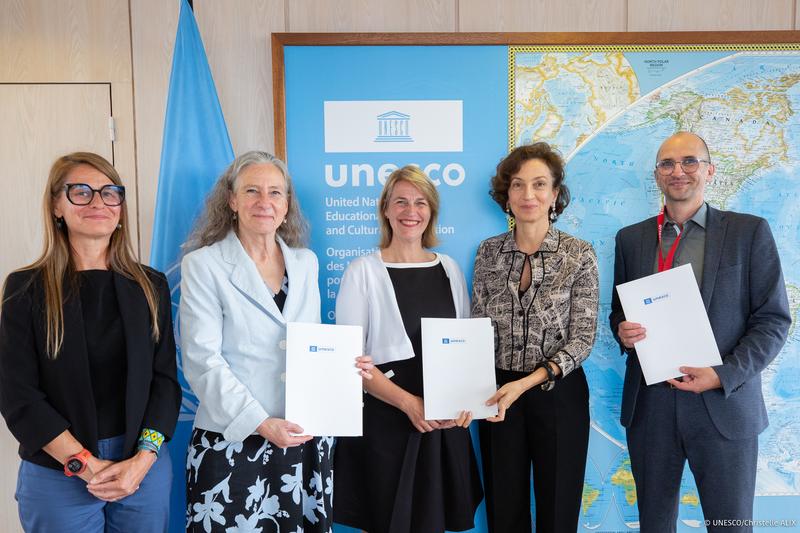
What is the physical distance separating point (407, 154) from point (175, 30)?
1.49m

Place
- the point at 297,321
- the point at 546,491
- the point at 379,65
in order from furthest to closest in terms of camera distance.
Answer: the point at 379,65, the point at 546,491, the point at 297,321

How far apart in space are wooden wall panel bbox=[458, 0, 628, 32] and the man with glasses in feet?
3.44

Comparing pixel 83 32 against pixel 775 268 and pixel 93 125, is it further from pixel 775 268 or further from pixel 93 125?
pixel 775 268

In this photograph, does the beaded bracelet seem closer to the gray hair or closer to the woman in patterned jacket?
the gray hair

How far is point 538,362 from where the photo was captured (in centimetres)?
216

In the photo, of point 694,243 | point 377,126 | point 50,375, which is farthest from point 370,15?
point 50,375

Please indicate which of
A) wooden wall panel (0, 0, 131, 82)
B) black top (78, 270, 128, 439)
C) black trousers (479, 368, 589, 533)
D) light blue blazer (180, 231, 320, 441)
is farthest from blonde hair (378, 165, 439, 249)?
wooden wall panel (0, 0, 131, 82)

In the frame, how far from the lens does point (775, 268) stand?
6.96 feet

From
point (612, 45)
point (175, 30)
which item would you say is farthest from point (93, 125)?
point (612, 45)

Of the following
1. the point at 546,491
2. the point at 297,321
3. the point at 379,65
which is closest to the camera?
the point at 297,321

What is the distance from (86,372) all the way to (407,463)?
1276 mm

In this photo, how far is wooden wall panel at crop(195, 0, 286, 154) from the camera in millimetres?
2824

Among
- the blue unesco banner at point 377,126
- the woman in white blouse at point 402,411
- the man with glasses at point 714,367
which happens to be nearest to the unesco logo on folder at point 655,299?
the man with glasses at point 714,367

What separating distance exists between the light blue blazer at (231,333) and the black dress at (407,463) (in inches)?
18.3
